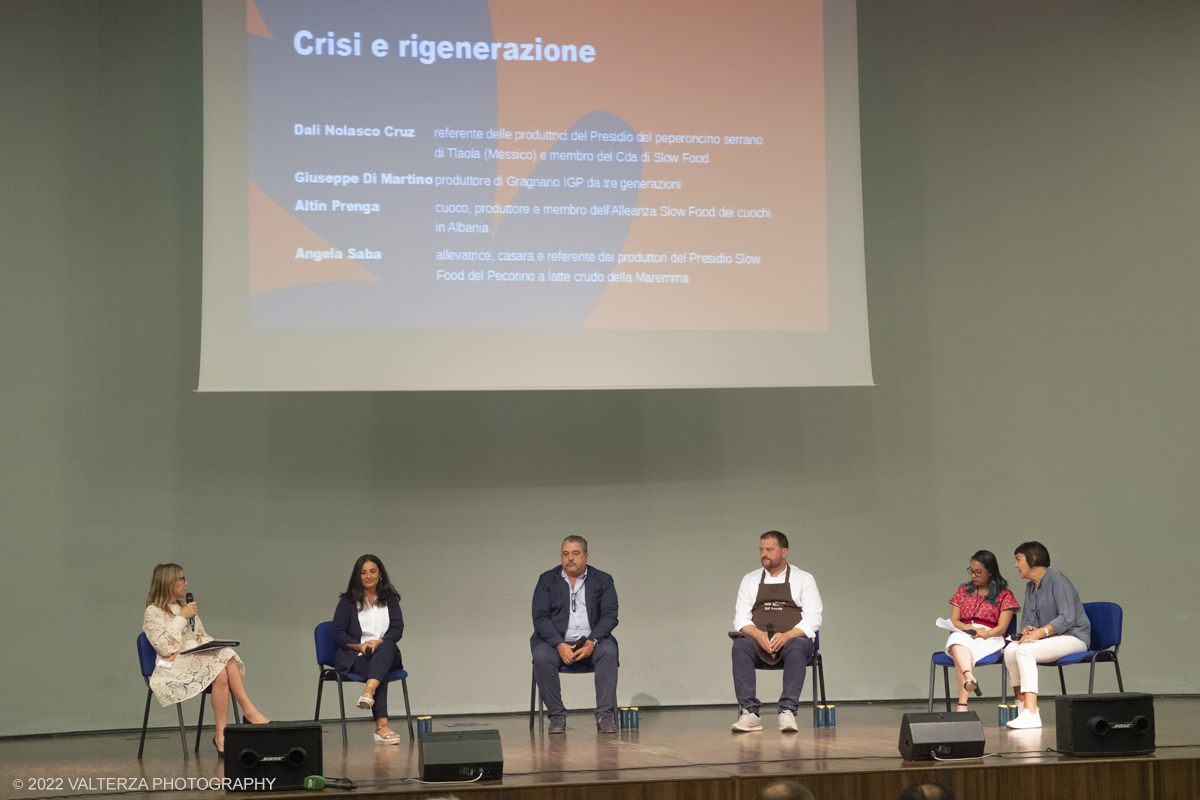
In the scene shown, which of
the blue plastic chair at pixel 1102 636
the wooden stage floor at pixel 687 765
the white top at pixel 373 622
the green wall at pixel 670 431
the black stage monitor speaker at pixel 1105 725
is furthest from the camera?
the green wall at pixel 670 431

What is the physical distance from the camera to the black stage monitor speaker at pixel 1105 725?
3.65 metres

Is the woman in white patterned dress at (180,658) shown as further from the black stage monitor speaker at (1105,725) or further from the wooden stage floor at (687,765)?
the black stage monitor speaker at (1105,725)

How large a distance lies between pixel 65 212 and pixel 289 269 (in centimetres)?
138

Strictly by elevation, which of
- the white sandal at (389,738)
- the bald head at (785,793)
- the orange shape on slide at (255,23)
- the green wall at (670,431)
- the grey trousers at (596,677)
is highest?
the orange shape on slide at (255,23)

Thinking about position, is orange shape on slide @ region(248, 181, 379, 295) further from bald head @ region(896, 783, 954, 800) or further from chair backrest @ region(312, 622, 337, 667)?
bald head @ region(896, 783, 954, 800)

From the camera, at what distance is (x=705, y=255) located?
18.4ft

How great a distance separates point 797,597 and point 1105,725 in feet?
5.87

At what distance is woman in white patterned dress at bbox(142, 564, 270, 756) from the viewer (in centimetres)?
464

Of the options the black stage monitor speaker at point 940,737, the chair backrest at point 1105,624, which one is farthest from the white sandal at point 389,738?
the chair backrest at point 1105,624

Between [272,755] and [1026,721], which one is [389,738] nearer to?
[272,755]

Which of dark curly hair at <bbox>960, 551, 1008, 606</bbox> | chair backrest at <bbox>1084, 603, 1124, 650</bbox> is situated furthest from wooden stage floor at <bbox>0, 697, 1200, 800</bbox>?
dark curly hair at <bbox>960, 551, 1008, 606</bbox>

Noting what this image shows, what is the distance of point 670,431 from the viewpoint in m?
6.31

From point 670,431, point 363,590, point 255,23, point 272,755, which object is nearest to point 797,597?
point 670,431

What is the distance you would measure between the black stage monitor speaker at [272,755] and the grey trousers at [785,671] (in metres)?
2.20
